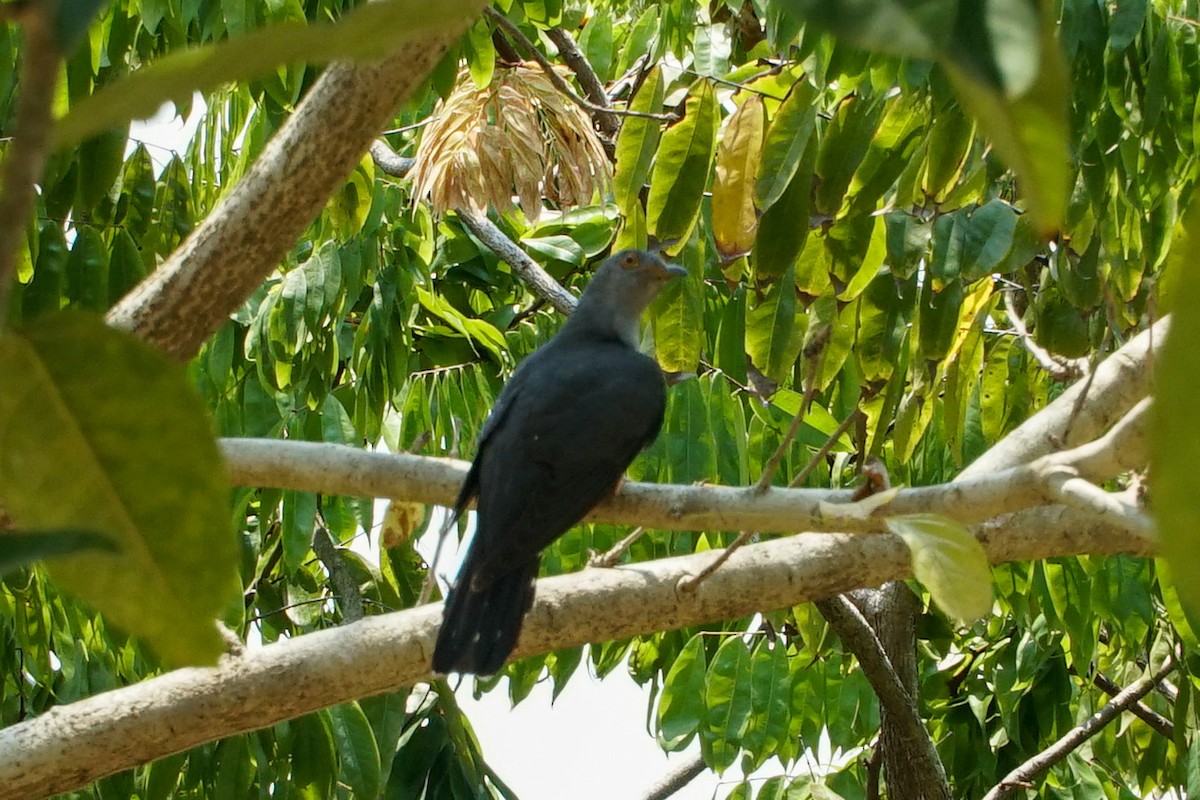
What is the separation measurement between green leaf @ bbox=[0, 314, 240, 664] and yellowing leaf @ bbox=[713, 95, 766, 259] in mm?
2489

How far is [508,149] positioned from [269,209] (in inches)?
87.9

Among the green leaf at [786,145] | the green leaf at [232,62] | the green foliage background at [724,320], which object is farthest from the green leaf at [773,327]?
the green leaf at [232,62]

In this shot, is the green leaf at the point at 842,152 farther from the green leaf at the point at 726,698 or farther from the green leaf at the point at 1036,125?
the green leaf at the point at 1036,125

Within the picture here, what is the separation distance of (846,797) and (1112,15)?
13.3 feet

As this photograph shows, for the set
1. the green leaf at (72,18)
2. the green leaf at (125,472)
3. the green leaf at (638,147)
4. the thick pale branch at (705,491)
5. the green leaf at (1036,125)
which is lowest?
the thick pale branch at (705,491)

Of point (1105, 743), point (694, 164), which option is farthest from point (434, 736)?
point (1105, 743)

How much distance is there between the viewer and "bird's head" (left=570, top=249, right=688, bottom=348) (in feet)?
14.6

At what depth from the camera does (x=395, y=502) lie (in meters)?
3.27

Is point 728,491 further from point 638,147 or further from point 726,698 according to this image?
point 726,698

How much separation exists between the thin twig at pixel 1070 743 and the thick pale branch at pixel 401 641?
2.64 metres

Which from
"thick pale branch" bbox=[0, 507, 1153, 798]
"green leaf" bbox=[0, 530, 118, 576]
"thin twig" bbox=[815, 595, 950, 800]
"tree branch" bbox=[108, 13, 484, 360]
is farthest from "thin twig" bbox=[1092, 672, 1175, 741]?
"green leaf" bbox=[0, 530, 118, 576]

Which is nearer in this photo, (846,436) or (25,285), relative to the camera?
(25,285)

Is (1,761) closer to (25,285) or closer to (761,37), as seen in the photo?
(25,285)

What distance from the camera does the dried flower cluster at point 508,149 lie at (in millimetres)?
4586
